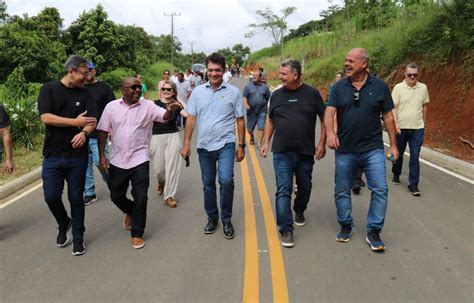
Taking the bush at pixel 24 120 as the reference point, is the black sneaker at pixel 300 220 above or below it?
below

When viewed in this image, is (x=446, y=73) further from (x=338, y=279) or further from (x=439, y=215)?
(x=338, y=279)

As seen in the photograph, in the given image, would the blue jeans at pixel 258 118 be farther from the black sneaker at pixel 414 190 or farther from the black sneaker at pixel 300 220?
the black sneaker at pixel 300 220

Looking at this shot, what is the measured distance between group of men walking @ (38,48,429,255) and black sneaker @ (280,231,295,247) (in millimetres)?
11

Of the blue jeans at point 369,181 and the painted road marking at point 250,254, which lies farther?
the blue jeans at point 369,181

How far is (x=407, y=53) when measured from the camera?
1574 cm

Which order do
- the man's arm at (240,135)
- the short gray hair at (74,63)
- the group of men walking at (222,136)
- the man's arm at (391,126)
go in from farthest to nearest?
the man's arm at (240,135), the man's arm at (391,126), the group of men walking at (222,136), the short gray hair at (74,63)

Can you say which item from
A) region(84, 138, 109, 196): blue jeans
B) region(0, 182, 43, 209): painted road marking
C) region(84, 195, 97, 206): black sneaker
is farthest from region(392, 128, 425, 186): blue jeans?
region(0, 182, 43, 209): painted road marking

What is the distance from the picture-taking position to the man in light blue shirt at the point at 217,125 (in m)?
4.64

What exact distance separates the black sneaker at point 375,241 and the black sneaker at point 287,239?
794mm

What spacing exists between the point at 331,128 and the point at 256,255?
1.50 m

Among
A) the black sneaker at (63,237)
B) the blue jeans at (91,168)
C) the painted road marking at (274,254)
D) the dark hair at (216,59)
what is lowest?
the painted road marking at (274,254)

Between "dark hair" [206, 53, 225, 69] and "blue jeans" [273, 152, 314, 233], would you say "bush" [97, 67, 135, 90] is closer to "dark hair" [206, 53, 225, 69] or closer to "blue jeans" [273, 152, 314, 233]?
"dark hair" [206, 53, 225, 69]

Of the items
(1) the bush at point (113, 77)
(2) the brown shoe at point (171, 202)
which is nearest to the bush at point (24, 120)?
(2) the brown shoe at point (171, 202)

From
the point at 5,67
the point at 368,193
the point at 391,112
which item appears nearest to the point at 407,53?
the point at 368,193
